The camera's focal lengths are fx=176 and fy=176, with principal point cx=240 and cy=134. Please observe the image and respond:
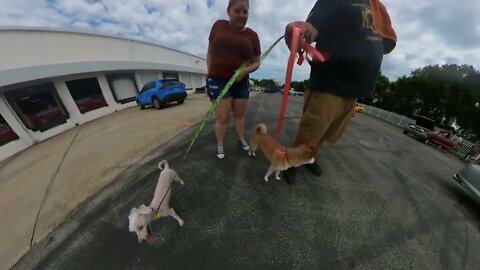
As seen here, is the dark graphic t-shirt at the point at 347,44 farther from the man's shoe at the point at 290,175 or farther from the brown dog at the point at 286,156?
the man's shoe at the point at 290,175

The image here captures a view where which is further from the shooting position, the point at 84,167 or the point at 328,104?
the point at 84,167

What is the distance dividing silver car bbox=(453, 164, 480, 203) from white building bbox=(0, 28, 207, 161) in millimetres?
9838

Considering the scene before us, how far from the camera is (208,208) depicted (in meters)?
2.02

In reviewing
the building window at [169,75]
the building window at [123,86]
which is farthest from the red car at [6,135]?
the building window at [169,75]

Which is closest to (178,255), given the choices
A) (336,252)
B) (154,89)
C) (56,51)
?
(336,252)

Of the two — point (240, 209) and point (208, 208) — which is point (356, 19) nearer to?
point (240, 209)

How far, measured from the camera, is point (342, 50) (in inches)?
61.4

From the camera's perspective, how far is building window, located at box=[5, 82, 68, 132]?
541 cm

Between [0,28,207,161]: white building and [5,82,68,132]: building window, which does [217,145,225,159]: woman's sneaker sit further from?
[5,82,68,132]: building window

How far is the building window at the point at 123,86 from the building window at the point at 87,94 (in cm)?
97

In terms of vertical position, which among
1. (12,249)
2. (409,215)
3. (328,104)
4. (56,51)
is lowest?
(12,249)

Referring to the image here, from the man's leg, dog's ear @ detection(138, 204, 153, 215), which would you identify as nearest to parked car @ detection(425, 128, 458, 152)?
the man's leg

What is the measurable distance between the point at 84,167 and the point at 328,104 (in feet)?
12.8

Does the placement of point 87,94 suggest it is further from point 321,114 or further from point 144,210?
point 321,114
